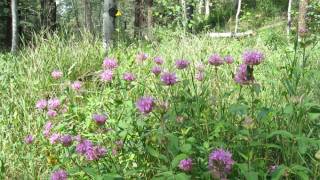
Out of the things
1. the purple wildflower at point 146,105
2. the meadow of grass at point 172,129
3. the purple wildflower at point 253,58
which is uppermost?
the purple wildflower at point 253,58

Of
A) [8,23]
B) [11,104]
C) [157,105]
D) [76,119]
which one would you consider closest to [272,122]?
[157,105]

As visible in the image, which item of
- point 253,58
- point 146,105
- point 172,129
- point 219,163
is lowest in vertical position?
point 172,129

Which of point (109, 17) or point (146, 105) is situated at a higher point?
point (109, 17)

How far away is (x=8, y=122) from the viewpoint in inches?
139

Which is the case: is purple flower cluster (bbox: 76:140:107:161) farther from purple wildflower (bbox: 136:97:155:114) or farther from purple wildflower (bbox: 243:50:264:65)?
purple wildflower (bbox: 243:50:264:65)

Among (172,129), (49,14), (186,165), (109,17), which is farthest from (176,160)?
(49,14)

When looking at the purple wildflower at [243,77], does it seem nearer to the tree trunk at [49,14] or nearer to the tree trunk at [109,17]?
the tree trunk at [109,17]

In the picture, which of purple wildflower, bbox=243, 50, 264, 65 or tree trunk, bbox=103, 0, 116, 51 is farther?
tree trunk, bbox=103, 0, 116, 51

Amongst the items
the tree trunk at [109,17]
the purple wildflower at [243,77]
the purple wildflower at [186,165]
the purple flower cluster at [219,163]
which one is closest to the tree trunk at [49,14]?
the tree trunk at [109,17]

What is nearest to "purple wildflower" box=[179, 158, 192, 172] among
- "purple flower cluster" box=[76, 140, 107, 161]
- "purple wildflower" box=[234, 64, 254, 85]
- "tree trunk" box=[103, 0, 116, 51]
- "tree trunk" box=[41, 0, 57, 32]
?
"purple flower cluster" box=[76, 140, 107, 161]

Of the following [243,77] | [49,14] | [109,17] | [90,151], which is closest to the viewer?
[90,151]

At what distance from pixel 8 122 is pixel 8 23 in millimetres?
12927

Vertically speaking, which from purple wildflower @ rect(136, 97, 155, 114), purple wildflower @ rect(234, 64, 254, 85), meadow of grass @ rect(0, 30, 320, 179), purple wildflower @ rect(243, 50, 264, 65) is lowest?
meadow of grass @ rect(0, 30, 320, 179)

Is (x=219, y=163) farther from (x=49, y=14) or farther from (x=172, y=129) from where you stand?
(x=49, y=14)
